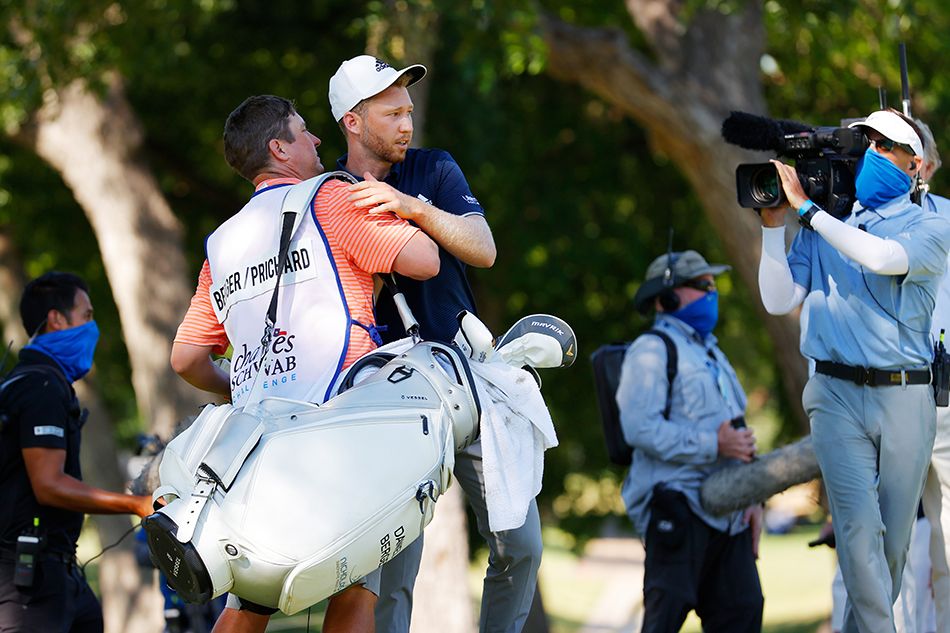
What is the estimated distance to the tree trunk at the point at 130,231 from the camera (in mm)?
13070

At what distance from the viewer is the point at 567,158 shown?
52.2ft

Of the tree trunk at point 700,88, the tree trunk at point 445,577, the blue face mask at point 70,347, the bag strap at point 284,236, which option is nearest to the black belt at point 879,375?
the bag strap at point 284,236

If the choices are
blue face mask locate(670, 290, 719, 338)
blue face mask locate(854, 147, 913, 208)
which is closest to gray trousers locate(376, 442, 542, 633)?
blue face mask locate(854, 147, 913, 208)

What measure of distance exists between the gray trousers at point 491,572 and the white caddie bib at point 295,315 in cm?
75

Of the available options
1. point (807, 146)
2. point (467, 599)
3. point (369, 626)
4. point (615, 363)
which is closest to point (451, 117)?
point (467, 599)

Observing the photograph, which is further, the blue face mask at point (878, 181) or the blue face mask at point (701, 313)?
the blue face mask at point (701, 313)

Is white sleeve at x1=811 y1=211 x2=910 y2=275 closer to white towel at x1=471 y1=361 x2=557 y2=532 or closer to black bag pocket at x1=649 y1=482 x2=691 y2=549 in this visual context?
white towel at x1=471 y1=361 x2=557 y2=532

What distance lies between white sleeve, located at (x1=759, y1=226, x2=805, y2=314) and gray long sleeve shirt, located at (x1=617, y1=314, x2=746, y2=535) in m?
1.37

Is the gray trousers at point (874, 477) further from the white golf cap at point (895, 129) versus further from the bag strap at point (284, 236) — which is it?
the bag strap at point (284, 236)

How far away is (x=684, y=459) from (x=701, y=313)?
80 cm

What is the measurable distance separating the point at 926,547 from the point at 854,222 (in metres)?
2.65

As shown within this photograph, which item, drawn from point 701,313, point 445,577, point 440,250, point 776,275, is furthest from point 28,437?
point 445,577

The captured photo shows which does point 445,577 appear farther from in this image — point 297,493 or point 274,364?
point 297,493

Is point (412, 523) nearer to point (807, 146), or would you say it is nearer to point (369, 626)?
point (369, 626)
